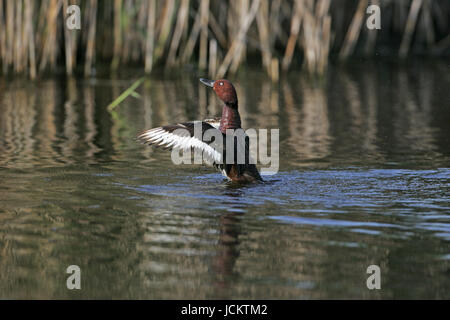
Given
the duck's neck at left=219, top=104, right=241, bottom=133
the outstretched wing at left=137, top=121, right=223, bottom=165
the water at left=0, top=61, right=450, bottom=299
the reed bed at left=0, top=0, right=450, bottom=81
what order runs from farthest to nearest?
1. the reed bed at left=0, top=0, right=450, bottom=81
2. the duck's neck at left=219, top=104, right=241, bottom=133
3. the outstretched wing at left=137, top=121, right=223, bottom=165
4. the water at left=0, top=61, right=450, bottom=299

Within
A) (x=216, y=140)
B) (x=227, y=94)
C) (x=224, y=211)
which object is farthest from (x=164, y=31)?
(x=224, y=211)

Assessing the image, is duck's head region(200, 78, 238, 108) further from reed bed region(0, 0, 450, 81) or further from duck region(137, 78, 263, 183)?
reed bed region(0, 0, 450, 81)

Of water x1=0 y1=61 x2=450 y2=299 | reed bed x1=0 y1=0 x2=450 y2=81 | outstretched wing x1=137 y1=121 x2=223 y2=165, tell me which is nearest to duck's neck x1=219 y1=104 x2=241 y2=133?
outstretched wing x1=137 y1=121 x2=223 y2=165

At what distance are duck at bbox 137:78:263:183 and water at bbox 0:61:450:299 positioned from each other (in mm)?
152

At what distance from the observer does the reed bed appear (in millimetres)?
14047

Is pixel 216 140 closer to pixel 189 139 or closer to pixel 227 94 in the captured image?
pixel 189 139

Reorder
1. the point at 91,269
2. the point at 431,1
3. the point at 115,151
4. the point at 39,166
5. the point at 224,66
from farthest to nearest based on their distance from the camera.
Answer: the point at 431,1, the point at 224,66, the point at 115,151, the point at 39,166, the point at 91,269

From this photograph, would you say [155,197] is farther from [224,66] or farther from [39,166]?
[224,66]

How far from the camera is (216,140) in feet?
22.4

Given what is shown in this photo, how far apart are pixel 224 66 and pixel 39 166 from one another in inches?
278

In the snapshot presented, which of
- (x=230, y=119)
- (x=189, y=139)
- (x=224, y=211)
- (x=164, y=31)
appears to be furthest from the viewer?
(x=164, y=31)

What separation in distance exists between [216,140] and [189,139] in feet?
0.70
